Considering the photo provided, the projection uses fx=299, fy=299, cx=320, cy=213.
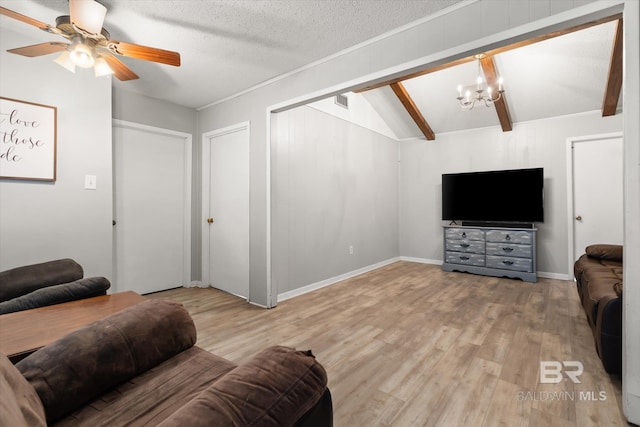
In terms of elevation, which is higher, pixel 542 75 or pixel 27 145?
pixel 542 75

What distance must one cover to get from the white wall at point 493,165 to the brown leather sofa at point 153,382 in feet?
16.8

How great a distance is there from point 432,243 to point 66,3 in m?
5.69

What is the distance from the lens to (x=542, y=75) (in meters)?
4.00

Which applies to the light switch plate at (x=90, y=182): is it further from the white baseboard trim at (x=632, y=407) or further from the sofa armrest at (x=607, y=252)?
the sofa armrest at (x=607, y=252)

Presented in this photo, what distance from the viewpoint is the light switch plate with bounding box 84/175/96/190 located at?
2824mm

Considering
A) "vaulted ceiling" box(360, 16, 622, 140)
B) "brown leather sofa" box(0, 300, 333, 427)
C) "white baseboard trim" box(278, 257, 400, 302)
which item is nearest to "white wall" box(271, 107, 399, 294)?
"white baseboard trim" box(278, 257, 400, 302)

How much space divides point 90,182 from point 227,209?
1.48 meters

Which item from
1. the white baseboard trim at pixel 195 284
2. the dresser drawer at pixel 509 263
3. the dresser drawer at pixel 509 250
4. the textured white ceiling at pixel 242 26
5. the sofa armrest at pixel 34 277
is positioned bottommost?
the white baseboard trim at pixel 195 284

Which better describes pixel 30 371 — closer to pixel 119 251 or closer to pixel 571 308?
pixel 119 251

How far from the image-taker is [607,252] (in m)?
3.23

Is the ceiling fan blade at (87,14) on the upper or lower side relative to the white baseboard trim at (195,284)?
upper

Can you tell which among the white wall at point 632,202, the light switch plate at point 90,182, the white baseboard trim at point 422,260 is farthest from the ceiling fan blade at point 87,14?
the white baseboard trim at point 422,260

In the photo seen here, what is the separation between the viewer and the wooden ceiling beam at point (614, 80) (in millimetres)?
3077

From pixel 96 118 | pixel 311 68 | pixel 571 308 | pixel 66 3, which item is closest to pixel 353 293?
pixel 571 308
